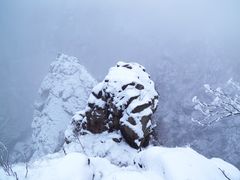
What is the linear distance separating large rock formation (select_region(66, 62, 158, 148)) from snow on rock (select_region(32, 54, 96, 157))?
29.8 metres

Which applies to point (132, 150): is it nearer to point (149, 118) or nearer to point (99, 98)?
point (149, 118)

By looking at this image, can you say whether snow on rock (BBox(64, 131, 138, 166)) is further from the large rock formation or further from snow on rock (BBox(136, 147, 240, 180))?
snow on rock (BBox(136, 147, 240, 180))

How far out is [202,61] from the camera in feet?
185

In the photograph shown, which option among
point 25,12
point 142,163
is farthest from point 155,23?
point 142,163

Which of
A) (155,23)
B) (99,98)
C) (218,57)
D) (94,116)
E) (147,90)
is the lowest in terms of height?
(94,116)

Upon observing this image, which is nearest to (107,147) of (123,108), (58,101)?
(123,108)

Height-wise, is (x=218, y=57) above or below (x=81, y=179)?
above

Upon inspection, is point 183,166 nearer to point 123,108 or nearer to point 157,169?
point 157,169

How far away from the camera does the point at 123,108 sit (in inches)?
685

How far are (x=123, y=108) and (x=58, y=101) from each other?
3950cm

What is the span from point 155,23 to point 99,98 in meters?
54.2

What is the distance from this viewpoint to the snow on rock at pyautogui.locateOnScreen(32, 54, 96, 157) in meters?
49.0

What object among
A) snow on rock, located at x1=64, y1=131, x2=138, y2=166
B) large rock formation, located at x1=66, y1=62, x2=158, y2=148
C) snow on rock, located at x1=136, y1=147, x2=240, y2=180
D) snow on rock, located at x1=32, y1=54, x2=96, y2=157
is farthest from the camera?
snow on rock, located at x1=32, y1=54, x2=96, y2=157

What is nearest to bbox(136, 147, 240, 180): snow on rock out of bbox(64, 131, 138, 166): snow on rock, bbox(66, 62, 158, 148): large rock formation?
bbox(64, 131, 138, 166): snow on rock
